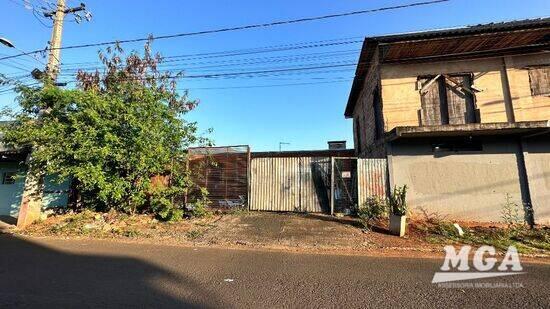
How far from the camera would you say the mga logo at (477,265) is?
17.5 ft

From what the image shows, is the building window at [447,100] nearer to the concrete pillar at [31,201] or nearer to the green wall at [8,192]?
the concrete pillar at [31,201]

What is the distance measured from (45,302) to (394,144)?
34.4ft

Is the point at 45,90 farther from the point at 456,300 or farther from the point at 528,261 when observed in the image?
the point at 528,261

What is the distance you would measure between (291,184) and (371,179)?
3.17 meters

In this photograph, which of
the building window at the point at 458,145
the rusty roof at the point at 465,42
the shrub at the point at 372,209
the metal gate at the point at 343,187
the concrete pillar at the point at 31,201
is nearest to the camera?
the rusty roof at the point at 465,42

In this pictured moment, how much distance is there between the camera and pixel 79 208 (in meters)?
12.2

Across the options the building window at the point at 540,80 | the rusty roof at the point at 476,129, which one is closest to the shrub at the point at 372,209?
the rusty roof at the point at 476,129

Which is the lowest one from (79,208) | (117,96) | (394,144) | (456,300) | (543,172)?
(456,300)

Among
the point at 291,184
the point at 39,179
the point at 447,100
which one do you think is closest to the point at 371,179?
the point at 291,184

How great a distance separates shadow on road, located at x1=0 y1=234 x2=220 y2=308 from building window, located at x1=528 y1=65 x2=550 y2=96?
42.4 feet

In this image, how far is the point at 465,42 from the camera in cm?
1049

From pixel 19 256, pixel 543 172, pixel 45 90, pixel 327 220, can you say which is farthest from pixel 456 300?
pixel 45 90

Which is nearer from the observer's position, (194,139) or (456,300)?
(456,300)

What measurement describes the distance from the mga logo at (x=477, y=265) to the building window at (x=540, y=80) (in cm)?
669
